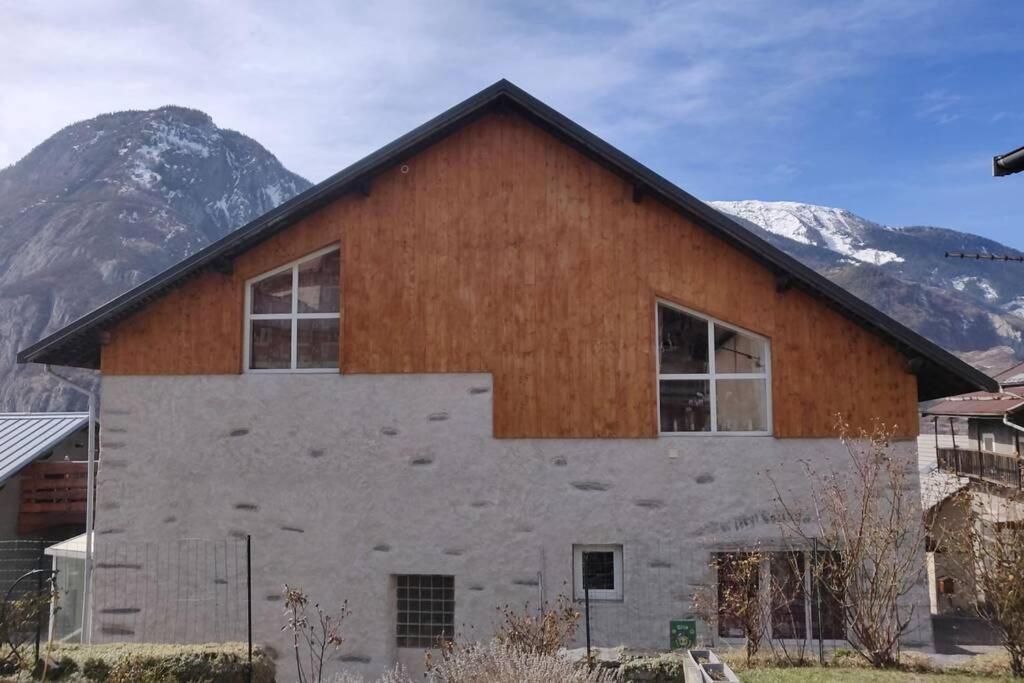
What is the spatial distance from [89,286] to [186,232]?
32.3 metres

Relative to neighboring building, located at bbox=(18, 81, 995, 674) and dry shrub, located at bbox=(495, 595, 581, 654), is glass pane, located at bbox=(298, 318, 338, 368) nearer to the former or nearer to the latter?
neighboring building, located at bbox=(18, 81, 995, 674)

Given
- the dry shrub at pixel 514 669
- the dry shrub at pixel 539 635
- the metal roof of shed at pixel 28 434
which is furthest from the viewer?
the metal roof of shed at pixel 28 434

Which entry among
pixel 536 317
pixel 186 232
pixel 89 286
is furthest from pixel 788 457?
pixel 186 232

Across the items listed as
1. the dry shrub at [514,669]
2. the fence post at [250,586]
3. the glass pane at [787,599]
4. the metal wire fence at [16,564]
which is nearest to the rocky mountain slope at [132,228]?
the metal wire fence at [16,564]

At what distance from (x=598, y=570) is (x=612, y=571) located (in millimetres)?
187

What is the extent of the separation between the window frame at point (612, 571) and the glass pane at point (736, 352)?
9.21ft

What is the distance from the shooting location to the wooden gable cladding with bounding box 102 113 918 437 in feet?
36.0

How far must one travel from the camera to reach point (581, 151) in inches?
455

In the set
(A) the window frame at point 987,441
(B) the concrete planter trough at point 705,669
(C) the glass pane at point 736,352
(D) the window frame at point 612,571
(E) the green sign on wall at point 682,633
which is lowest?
(E) the green sign on wall at point 682,633

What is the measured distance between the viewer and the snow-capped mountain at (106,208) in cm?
8806

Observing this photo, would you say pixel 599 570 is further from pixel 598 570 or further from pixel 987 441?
pixel 987 441

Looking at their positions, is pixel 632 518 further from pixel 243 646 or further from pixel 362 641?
pixel 243 646

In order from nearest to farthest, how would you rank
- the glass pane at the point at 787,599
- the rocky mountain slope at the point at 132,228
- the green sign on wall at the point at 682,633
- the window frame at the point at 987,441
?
1. the green sign on wall at the point at 682,633
2. the glass pane at the point at 787,599
3. the window frame at the point at 987,441
4. the rocky mountain slope at the point at 132,228

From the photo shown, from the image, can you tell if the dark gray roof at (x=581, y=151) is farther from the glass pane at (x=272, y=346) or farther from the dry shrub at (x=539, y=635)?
the dry shrub at (x=539, y=635)
